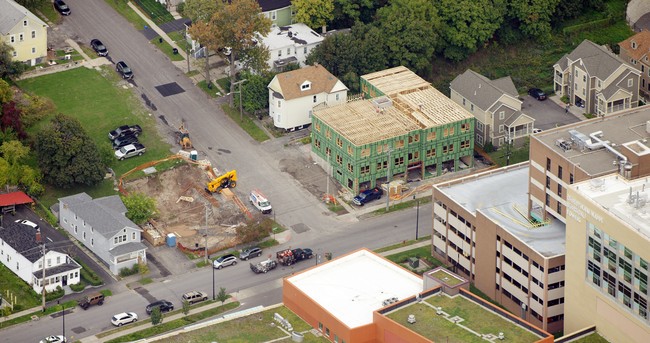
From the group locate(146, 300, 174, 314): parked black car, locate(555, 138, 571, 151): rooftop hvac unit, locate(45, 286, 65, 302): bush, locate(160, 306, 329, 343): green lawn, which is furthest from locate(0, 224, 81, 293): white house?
locate(555, 138, 571, 151): rooftop hvac unit

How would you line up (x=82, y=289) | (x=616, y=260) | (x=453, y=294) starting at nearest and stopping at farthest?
(x=616, y=260)
(x=453, y=294)
(x=82, y=289)

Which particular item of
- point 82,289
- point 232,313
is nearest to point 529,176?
point 232,313

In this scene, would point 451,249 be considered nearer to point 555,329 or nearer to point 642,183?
point 555,329

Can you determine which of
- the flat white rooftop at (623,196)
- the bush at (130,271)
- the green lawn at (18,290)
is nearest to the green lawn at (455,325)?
the flat white rooftop at (623,196)

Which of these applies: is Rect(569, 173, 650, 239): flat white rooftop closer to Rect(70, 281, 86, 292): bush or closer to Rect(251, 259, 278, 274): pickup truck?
Rect(251, 259, 278, 274): pickup truck

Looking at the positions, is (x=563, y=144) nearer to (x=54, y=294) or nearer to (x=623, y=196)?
(x=623, y=196)
